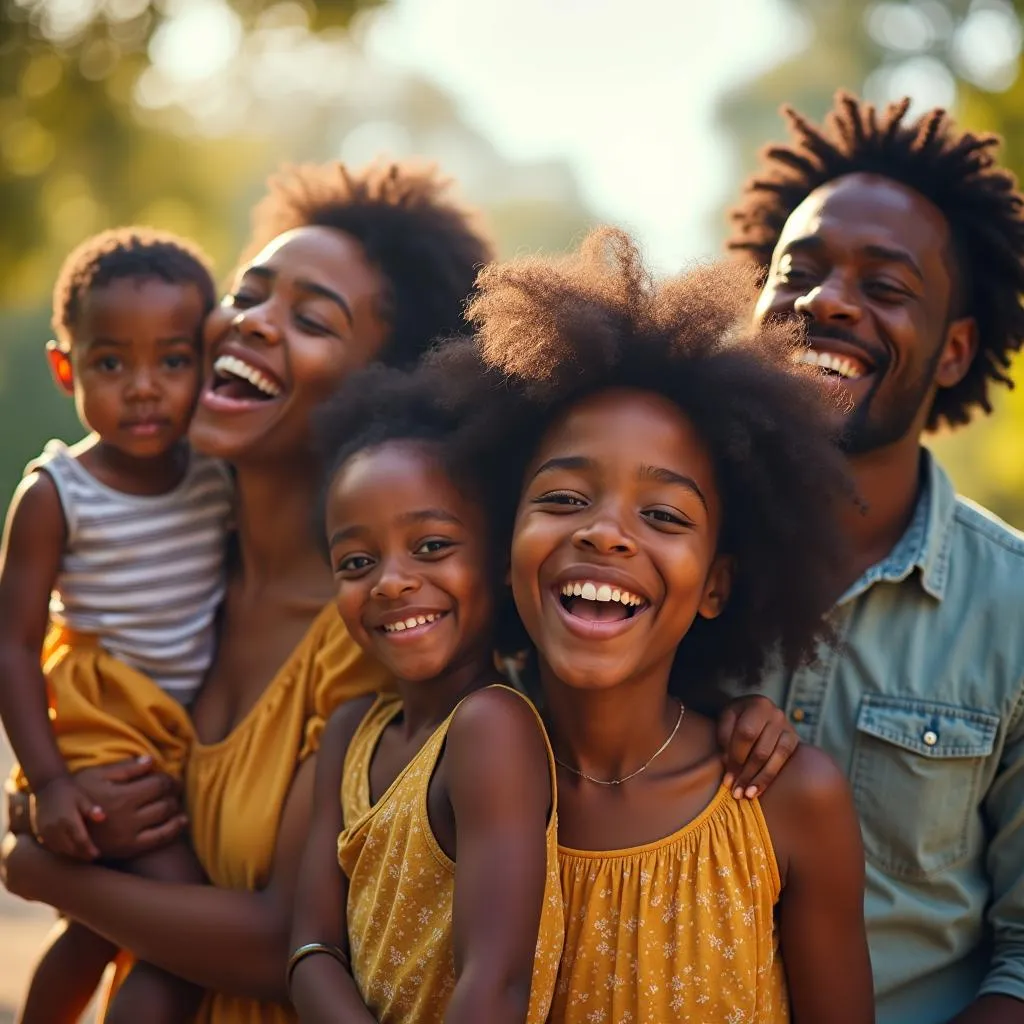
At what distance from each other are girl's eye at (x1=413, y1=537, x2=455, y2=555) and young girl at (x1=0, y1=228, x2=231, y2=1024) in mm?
957

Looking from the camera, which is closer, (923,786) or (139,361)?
(923,786)

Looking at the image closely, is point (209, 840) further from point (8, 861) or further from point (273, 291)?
point (273, 291)

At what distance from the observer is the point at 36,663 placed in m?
3.46

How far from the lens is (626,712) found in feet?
8.91

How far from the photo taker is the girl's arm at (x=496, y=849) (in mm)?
2346

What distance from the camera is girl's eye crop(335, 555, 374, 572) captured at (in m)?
2.95

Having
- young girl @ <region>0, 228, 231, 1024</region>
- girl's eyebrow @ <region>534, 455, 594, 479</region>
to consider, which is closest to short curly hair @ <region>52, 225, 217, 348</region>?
young girl @ <region>0, 228, 231, 1024</region>

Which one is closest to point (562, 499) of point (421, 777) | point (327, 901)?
point (421, 777)

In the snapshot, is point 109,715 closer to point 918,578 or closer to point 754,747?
point 754,747


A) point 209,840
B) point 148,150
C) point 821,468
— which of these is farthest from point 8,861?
point 148,150

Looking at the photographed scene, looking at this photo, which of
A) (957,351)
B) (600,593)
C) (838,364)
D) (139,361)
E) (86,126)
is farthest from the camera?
(86,126)

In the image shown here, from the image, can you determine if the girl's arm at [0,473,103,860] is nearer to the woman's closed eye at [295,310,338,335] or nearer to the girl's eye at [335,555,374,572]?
the woman's closed eye at [295,310,338,335]

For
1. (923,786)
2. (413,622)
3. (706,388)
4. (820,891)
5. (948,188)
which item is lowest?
(820,891)

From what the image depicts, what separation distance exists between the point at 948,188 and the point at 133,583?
2362 millimetres
